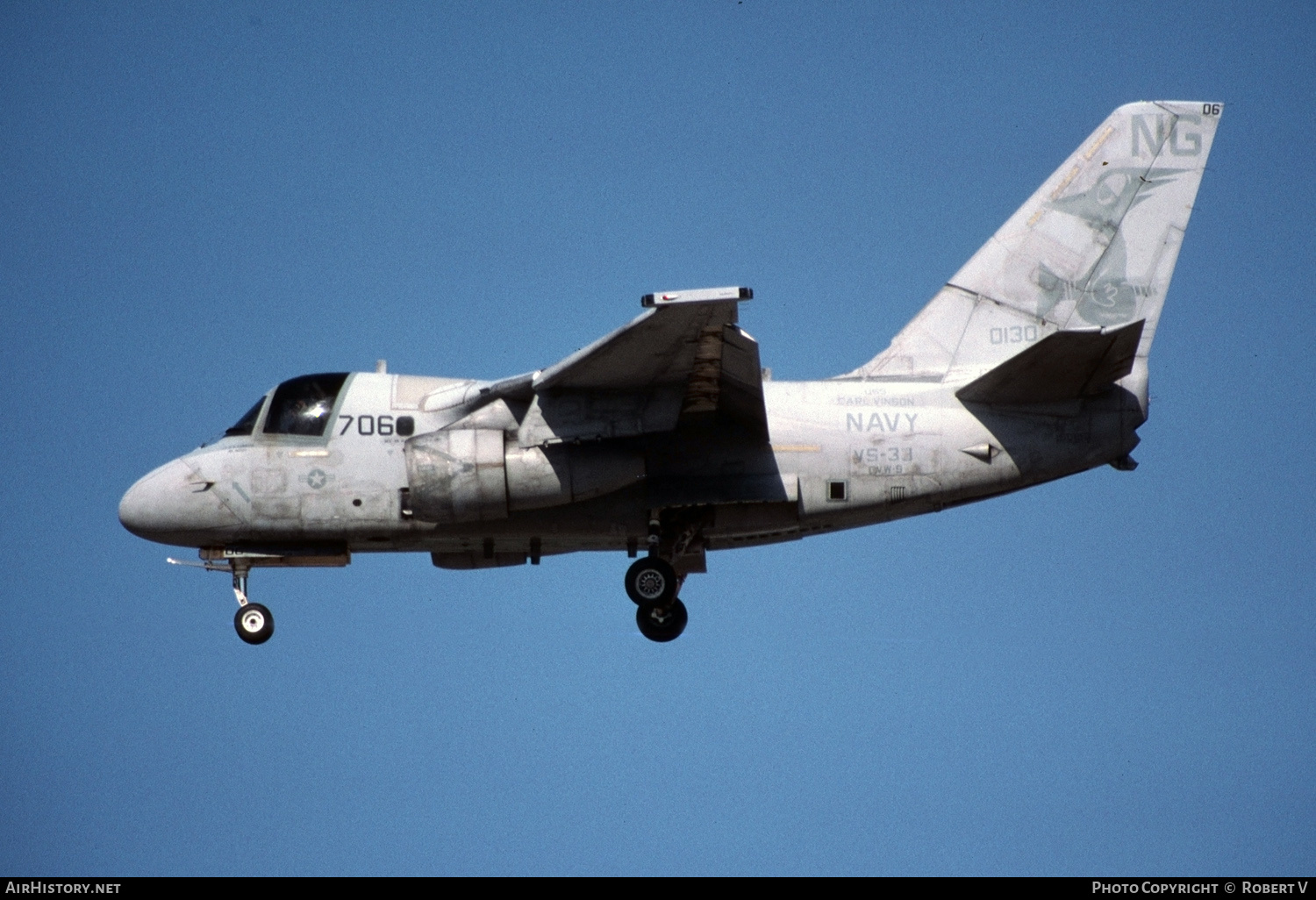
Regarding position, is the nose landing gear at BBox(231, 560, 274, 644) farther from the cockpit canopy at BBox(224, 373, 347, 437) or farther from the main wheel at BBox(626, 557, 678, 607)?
the main wheel at BBox(626, 557, 678, 607)

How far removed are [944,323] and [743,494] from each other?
13.5ft

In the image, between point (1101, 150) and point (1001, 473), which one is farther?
point (1101, 150)

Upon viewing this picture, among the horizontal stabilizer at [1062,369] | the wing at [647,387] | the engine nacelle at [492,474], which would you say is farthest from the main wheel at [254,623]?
the horizontal stabilizer at [1062,369]

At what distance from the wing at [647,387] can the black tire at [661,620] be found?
263 cm

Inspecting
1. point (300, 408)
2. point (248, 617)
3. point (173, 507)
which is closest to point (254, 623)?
point (248, 617)

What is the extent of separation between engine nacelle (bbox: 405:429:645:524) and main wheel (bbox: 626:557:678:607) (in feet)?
5.14

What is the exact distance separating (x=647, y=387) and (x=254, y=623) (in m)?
6.62

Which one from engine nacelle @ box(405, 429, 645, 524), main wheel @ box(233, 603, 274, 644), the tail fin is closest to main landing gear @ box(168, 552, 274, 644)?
main wheel @ box(233, 603, 274, 644)

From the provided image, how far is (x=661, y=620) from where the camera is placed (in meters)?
27.1

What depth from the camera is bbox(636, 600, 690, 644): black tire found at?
88.7 ft

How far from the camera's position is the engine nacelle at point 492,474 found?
83.7 ft
